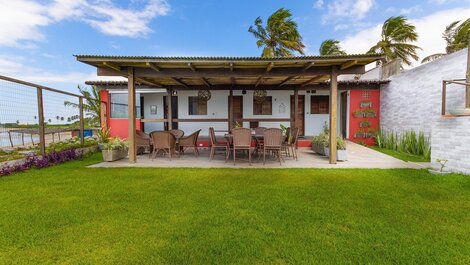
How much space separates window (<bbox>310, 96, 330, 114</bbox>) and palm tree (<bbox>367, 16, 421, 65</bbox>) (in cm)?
801

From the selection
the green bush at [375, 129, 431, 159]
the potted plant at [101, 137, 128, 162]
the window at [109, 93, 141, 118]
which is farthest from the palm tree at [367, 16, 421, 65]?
the potted plant at [101, 137, 128, 162]

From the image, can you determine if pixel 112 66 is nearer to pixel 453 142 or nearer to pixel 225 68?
pixel 225 68

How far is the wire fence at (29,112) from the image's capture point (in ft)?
17.0

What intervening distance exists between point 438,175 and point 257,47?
14.0 meters

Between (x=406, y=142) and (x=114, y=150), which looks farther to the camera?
(x=406, y=142)

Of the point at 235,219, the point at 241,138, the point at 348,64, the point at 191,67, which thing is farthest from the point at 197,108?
the point at 235,219

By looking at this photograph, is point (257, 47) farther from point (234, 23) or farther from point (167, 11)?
point (167, 11)

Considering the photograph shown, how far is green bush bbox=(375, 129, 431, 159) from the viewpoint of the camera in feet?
25.0

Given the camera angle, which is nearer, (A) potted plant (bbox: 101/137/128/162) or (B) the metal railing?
(B) the metal railing

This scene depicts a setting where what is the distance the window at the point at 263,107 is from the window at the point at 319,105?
2.04m

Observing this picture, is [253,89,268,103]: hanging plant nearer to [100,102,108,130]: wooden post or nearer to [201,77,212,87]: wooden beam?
[201,77,212,87]: wooden beam

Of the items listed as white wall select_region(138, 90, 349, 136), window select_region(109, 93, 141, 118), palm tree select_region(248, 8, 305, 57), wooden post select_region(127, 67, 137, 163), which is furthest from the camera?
palm tree select_region(248, 8, 305, 57)

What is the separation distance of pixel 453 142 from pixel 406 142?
3524 mm

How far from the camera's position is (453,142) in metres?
5.07
